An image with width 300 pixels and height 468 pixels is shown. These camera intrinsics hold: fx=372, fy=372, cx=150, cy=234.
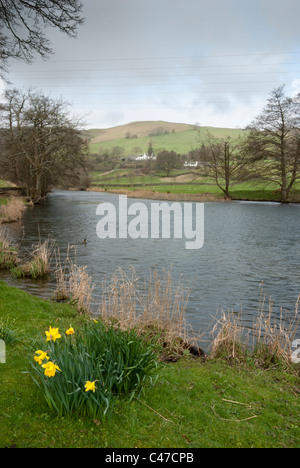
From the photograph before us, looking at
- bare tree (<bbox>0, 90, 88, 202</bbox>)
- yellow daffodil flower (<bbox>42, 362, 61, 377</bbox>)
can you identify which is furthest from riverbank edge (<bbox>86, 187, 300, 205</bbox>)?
yellow daffodil flower (<bbox>42, 362, 61, 377</bbox>)

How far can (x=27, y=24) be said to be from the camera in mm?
10734

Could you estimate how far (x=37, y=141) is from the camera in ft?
137

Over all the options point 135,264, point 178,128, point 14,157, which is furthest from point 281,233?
point 178,128

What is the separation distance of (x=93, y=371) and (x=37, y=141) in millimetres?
41455

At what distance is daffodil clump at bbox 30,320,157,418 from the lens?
381 centimetres

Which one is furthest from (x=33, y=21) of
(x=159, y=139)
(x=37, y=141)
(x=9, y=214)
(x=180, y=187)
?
(x=159, y=139)

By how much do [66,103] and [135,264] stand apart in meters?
32.3

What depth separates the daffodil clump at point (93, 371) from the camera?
3814 mm

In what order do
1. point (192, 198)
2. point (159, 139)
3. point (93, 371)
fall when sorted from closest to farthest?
point (93, 371)
point (192, 198)
point (159, 139)

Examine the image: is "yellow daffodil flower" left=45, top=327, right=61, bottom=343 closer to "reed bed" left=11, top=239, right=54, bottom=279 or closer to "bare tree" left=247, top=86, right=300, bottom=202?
"reed bed" left=11, top=239, right=54, bottom=279

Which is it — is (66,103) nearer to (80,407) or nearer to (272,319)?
(272,319)

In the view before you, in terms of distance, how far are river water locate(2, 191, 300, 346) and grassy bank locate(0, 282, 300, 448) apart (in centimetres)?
363

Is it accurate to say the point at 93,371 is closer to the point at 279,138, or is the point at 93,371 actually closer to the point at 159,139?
the point at 279,138
